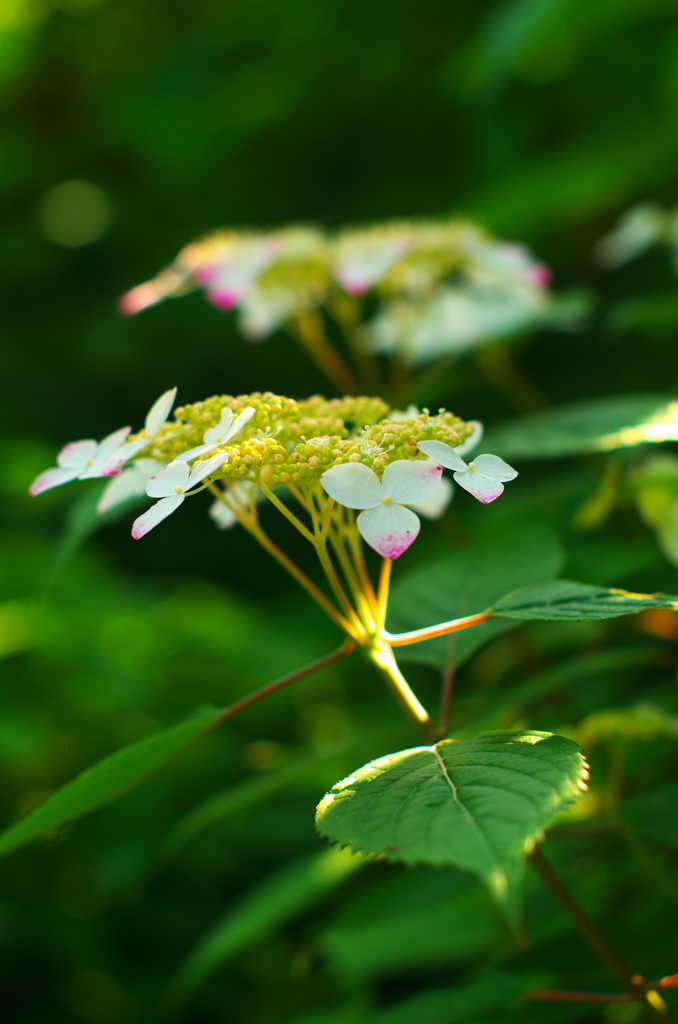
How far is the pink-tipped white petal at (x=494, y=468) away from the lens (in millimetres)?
399

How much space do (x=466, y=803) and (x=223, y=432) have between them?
23 centimetres

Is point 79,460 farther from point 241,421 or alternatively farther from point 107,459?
point 241,421

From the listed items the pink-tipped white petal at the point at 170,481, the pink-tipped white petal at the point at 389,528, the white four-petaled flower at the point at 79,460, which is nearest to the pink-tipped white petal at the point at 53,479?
the white four-petaled flower at the point at 79,460

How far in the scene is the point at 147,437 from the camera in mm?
474

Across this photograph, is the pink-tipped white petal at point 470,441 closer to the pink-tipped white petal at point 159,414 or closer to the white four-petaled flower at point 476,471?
the white four-petaled flower at point 476,471

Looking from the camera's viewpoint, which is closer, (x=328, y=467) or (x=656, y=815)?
(x=328, y=467)

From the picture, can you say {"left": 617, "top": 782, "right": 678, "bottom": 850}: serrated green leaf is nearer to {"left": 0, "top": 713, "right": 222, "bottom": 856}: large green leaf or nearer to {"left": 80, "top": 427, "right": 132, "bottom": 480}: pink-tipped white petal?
{"left": 0, "top": 713, "right": 222, "bottom": 856}: large green leaf

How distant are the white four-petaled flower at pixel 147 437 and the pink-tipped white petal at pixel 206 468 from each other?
0.08 metres

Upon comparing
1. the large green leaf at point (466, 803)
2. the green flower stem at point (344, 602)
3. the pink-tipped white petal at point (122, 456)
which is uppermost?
the pink-tipped white petal at point (122, 456)

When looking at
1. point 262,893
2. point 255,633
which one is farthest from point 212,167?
point 262,893

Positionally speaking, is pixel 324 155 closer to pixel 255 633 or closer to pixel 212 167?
pixel 212 167

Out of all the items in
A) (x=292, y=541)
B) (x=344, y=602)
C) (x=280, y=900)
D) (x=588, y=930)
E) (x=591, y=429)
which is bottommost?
(x=292, y=541)

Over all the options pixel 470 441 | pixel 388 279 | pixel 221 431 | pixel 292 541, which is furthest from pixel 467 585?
pixel 292 541

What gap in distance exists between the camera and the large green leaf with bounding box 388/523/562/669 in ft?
1.77
